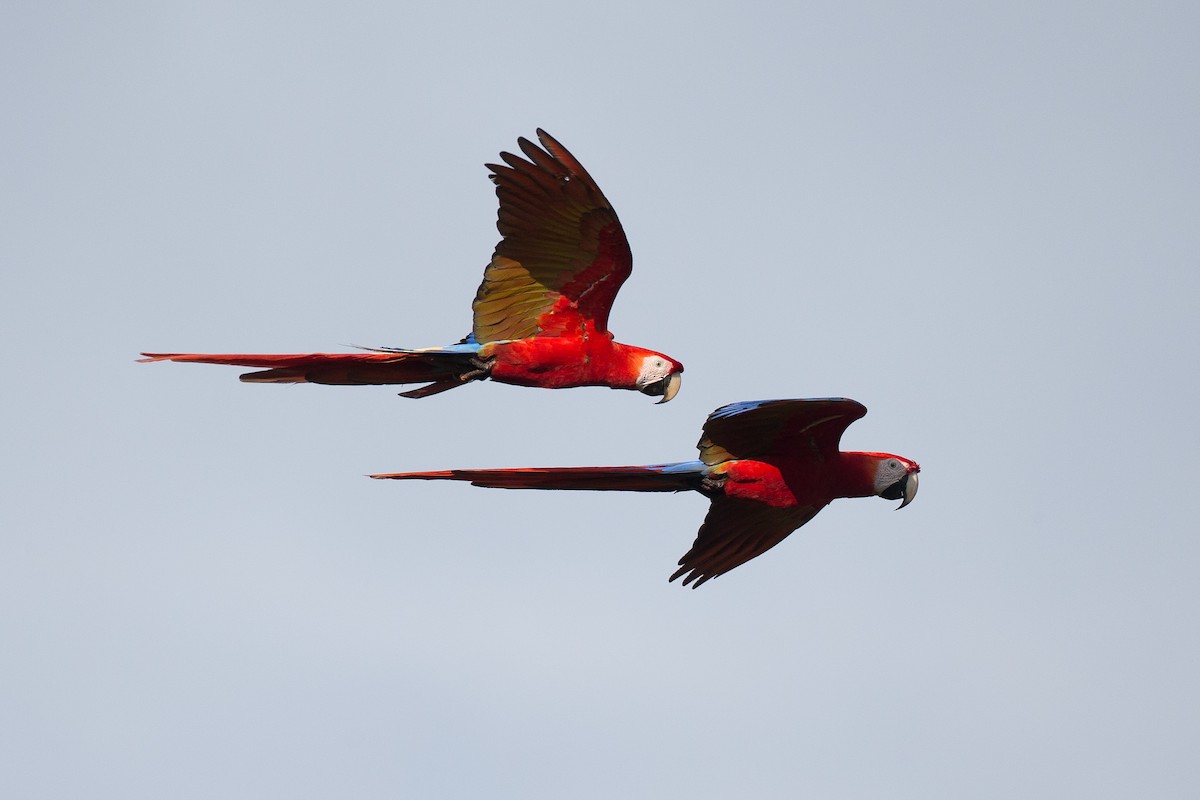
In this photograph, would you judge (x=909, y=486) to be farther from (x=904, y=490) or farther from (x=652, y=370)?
(x=652, y=370)

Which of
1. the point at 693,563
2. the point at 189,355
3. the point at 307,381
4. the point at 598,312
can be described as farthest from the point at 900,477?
the point at 189,355

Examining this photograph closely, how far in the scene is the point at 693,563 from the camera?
34.1 feet

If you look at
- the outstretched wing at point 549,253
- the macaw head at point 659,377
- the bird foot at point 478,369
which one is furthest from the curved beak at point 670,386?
the bird foot at point 478,369

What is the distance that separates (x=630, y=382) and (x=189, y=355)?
9.45 feet

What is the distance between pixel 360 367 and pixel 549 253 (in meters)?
1.42

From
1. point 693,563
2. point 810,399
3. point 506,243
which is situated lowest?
point 693,563

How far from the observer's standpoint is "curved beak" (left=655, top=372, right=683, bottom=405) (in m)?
10.6

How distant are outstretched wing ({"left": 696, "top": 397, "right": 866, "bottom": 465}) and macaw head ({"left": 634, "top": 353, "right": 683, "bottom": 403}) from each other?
2.86 feet

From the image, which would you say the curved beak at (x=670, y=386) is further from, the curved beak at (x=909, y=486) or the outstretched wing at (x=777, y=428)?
the curved beak at (x=909, y=486)

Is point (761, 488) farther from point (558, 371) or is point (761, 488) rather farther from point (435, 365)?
point (435, 365)

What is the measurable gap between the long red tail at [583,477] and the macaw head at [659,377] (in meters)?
0.91

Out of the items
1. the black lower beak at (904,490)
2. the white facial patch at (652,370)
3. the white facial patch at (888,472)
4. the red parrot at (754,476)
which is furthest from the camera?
the white facial patch at (652,370)

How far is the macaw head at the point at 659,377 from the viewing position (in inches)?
415

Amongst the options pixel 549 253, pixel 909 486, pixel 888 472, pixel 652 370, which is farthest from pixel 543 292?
pixel 909 486
